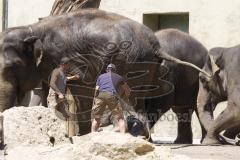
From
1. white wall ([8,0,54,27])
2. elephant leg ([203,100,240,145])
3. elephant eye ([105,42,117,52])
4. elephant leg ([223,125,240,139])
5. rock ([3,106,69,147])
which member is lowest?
elephant leg ([223,125,240,139])

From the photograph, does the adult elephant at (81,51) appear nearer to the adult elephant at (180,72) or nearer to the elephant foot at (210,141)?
the adult elephant at (180,72)

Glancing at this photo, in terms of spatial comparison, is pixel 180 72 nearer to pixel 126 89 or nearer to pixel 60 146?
pixel 126 89

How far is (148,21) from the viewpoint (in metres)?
16.8

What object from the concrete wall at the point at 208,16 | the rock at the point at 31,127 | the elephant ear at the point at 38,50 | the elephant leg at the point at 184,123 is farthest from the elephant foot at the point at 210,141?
the concrete wall at the point at 208,16

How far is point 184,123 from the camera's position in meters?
14.1

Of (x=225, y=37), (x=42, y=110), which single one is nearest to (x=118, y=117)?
(x=42, y=110)

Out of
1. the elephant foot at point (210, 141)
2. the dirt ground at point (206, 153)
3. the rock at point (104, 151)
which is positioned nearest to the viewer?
the rock at point (104, 151)

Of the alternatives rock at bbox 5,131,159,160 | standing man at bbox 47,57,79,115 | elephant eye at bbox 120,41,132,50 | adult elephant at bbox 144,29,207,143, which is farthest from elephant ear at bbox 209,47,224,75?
rock at bbox 5,131,159,160

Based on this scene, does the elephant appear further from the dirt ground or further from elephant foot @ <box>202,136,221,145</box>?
the dirt ground

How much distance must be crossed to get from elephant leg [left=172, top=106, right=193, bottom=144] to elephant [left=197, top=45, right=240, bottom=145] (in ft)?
2.67

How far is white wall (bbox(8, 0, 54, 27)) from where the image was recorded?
18266mm

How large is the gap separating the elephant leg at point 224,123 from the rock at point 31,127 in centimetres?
335

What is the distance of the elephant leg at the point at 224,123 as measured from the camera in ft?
39.3

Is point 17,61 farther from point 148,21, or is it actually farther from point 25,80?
point 148,21
